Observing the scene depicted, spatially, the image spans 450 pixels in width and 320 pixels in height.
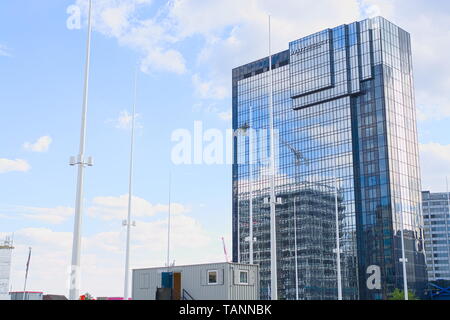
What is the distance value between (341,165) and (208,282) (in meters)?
107

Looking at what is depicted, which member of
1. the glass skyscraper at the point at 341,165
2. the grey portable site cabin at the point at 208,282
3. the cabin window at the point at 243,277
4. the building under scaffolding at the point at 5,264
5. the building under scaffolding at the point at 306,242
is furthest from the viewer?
the building under scaffolding at the point at 306,242

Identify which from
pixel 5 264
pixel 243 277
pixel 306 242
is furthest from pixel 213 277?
pixel 306 242

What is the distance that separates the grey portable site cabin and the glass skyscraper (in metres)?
82.9

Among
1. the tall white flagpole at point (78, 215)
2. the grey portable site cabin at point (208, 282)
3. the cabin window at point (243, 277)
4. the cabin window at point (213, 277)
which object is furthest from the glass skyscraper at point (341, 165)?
the tall white flagpole at point (78, 215)

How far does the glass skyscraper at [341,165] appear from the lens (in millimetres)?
129750

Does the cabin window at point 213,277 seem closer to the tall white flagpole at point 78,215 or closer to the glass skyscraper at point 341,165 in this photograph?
the tall white flagpole at point 78,215

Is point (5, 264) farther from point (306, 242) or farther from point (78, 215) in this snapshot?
point (78, 215)

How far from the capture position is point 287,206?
155750 mm

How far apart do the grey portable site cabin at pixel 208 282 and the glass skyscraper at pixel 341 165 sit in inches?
3263

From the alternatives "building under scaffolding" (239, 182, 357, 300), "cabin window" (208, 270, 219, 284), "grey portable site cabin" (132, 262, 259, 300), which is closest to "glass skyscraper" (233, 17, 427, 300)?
"building under scaffolding" (239, 182, 357, 300)

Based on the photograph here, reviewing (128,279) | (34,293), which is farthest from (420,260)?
(128,279)

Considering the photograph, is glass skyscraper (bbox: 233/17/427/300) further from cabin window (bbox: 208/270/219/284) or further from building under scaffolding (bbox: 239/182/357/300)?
cabin window (bbox: 208/270/219/284)

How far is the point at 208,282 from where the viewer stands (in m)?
38.8
